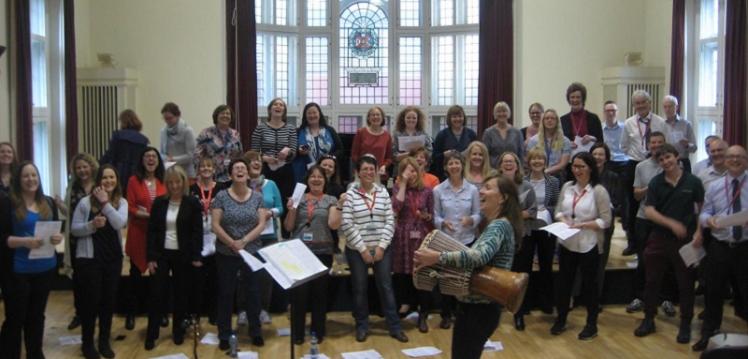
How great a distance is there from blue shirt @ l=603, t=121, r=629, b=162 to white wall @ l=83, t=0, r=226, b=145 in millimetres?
5179

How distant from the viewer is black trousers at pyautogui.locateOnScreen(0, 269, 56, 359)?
16.8ft

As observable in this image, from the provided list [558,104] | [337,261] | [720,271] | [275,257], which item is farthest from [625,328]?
[558,104]

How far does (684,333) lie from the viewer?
6.30 meters

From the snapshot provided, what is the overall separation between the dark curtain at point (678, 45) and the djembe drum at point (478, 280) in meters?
6.78

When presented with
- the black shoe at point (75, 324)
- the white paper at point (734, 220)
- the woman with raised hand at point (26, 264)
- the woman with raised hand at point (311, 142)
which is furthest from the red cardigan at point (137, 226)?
the white paper at point (734, 220)

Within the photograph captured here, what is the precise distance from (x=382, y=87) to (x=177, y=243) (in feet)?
22.4

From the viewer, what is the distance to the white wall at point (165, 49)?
1057cm

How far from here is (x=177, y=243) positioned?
5980 millimetres

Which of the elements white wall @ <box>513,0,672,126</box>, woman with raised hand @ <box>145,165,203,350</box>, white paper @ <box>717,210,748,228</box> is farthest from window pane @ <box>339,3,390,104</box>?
white paper @ <box>717,210,748,228</box>

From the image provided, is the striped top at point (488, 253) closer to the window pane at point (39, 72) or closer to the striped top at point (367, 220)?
the striped top at point (367, 220)

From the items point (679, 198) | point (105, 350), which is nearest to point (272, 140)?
point (105, 350)

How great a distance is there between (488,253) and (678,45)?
703cm

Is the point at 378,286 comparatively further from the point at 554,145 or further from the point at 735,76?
the point at 735,76

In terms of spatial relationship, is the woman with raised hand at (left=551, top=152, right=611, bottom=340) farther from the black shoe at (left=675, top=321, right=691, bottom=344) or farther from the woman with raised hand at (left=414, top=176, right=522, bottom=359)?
the woman with raised hand at (left=414, top=176, right=522, bottom=359)
